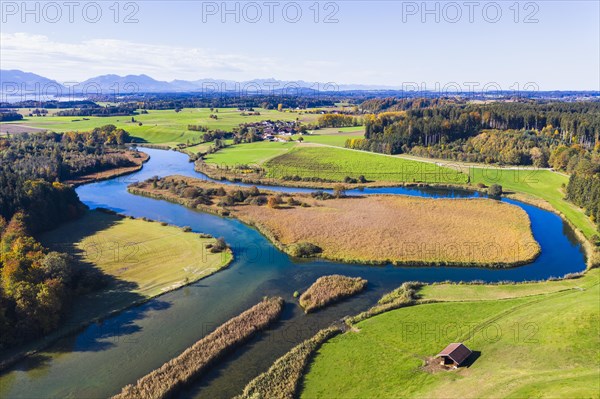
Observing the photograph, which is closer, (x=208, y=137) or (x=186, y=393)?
(x=186, y=393)

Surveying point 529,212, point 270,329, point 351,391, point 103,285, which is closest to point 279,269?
point 270,329

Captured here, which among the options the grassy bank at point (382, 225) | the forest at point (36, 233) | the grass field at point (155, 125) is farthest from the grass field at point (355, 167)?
the grass field at point (155, 125)

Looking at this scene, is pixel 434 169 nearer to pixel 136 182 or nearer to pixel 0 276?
pixel 136 182

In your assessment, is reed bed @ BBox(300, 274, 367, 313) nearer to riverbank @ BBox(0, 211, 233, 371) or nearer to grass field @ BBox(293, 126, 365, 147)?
riverbank @ BBox(0, 211, 233, 371)

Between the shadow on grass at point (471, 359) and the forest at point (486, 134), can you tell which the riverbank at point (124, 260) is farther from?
the forest at point (486, 134)

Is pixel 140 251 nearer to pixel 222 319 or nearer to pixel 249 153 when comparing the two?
pixel 222 319


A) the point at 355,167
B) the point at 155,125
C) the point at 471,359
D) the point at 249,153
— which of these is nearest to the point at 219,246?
the point at 471,359
